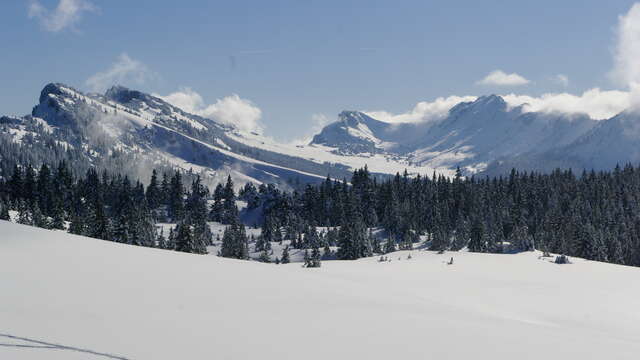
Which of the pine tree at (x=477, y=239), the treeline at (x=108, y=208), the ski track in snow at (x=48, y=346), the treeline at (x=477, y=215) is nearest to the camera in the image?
the ski track in snow at (x=48, y=346)

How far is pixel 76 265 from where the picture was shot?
18.3 m

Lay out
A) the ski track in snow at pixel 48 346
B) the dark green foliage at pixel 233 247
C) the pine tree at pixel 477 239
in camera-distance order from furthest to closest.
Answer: the dark green foliage at pixel 233 247
the pine tree at pixel 477 239
the ski track in snow at pixel 48 346

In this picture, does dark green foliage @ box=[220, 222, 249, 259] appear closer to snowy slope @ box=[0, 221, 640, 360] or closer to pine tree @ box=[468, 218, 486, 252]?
pine tree @ box=[468, 218, 486, 252]

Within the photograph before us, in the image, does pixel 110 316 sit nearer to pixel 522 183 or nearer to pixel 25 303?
pixel 25 303

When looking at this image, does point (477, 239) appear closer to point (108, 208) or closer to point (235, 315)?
point (235, 315)

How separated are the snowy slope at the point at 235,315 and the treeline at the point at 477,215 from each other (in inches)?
2731

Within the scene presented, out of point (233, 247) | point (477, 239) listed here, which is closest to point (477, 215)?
point (477, 239)

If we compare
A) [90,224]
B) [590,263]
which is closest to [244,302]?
[590,263]

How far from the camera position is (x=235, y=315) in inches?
546

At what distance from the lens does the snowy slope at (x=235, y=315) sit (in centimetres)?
1130

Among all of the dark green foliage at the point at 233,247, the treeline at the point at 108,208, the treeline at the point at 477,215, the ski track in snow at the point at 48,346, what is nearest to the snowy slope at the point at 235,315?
the ski track in snow at the point at 48,346

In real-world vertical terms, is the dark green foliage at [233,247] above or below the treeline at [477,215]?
below

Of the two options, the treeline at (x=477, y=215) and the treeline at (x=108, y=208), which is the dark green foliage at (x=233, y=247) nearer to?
the treeline at (x=108, y=208)

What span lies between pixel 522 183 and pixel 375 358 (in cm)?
15503
